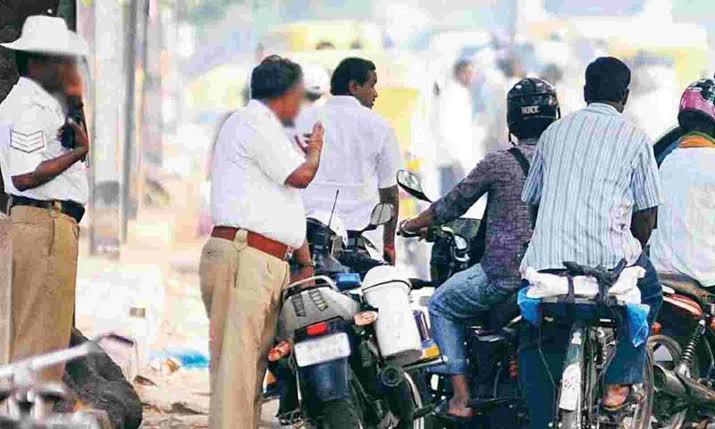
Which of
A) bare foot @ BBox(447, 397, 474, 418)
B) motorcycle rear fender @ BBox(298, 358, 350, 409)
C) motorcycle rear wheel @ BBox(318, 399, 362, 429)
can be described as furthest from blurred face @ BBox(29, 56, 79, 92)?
bare foot @ BBox(447, 397, 474, 418)

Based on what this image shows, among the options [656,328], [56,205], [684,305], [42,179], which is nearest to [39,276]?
[56,205]

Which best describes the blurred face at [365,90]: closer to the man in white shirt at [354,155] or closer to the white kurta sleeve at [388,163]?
the man in white shirt at [354,155]

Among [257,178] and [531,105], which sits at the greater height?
[531,105]

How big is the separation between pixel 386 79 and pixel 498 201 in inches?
288

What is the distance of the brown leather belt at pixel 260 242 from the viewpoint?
7.29 m

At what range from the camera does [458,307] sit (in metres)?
8.11

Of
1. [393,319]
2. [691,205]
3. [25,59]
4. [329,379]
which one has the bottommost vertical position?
[329,379]

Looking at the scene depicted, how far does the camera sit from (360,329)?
7.35 meters

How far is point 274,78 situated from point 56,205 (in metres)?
1.16

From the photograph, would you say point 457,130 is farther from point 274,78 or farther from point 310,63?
point 274,78

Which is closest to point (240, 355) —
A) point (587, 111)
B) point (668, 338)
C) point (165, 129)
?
point (587, 111)

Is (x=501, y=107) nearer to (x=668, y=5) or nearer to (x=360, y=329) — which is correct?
(x=668, y=5)

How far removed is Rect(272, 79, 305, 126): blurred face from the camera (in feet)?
24.3

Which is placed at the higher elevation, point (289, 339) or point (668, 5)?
point (668, 5)
